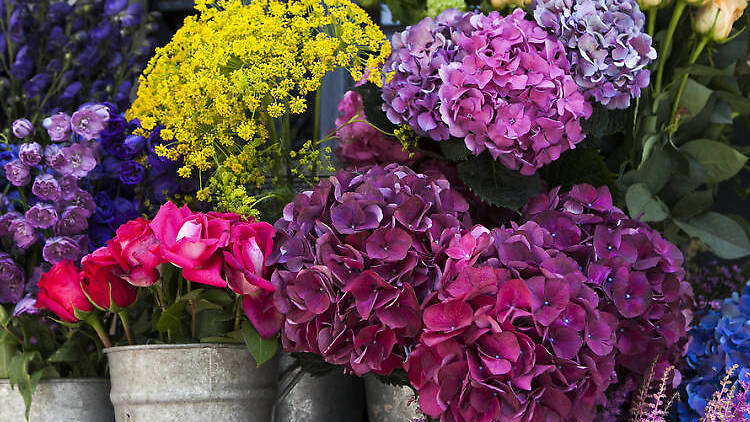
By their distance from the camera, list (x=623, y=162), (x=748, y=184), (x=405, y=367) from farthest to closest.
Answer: (x=748, y=184) < (x=623, y=162) < (x=405, y=367)

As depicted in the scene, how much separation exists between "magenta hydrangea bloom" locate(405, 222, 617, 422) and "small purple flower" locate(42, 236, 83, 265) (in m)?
0.41

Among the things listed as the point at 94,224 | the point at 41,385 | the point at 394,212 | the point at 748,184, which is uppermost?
the point at 394,212

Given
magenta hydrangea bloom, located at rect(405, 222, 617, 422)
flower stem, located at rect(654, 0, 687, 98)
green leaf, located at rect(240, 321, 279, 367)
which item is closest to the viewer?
magenta hydrangea bloom, located at rect(405, 222, 617, 422)

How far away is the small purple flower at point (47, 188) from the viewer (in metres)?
0.82

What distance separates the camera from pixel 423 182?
74 centimetres

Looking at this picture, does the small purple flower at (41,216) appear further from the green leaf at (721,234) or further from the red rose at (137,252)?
the green leaf at (721,234)

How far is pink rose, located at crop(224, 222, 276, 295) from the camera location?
70 cm

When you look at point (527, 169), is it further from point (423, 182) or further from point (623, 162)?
point (623, 162)

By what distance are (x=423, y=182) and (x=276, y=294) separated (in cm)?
18

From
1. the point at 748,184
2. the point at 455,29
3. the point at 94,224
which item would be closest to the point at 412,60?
the point at 455,29

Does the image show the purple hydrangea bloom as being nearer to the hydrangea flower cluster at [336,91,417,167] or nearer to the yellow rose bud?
the hydrangea flower cluster at [336,91,417,167]

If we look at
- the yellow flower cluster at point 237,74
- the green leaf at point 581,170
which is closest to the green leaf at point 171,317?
the yellow flower cluster at point 237,74

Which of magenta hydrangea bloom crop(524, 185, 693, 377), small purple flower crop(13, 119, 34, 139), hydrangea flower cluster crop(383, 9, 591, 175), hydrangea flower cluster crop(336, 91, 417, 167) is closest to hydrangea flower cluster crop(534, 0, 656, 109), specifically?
hydrangea flower cluster crop(383, 9, 591, 175)

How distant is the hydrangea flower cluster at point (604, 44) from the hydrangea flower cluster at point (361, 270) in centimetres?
24
